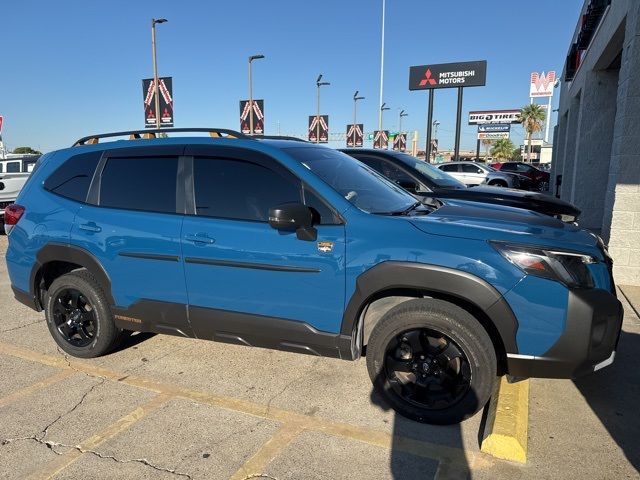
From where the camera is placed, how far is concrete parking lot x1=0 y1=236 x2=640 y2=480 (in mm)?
2650

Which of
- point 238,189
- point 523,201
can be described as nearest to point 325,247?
point 238,189

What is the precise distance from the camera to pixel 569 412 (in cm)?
319

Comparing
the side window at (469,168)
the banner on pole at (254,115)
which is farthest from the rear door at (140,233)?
the banner on pole at (254,115)

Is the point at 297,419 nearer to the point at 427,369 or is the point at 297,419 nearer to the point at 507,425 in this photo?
the point at 427,369

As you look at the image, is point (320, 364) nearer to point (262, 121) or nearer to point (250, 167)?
point (250, 167)

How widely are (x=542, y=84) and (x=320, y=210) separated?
7915 cm

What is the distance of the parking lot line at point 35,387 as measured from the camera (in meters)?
3.44

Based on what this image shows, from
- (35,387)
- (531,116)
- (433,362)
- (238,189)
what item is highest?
(531,116)

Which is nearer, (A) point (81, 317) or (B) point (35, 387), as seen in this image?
(B) point (35, 387)

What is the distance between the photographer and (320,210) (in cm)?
316

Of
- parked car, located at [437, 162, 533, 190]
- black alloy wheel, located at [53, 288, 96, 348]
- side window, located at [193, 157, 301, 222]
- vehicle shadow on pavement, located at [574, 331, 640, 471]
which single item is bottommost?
vehicle shadow on pavement, located at [574, 331, 640, 471]

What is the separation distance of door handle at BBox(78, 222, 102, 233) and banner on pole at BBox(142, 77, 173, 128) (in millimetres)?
14399

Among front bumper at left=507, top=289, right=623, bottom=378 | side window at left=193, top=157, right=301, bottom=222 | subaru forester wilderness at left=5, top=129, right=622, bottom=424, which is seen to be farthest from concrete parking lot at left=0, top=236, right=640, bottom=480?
side window at left=193, top=157, right=301, bottom=222

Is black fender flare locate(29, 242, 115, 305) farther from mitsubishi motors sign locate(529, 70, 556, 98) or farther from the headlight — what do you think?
mitsubishi motors sign locate(529, 70, 556, 98)
